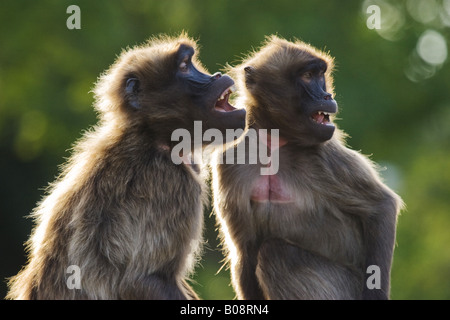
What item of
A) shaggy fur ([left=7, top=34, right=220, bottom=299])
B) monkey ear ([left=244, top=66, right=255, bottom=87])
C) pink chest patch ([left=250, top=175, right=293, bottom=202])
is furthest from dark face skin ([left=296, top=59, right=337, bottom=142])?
shaggy fur ([left=7, top=34, right=220, bottom=299])

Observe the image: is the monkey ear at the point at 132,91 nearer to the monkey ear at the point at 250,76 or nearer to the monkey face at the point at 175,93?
the monkey face at the point at 175,93

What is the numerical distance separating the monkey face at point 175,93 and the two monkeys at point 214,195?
0.04ft

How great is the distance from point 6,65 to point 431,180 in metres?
12.1

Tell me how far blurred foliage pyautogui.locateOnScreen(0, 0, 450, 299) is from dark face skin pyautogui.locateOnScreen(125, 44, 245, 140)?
1112cm

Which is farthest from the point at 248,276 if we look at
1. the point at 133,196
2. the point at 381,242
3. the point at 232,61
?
the point at 232,61

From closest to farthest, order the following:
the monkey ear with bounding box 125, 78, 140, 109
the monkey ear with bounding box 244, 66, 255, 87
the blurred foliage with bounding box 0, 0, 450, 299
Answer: the monkey ear with bounding box 125, 78, 140, 109 → the monkey ear with bounding box 244, 66, 255, 87 → the blurred foliage with bounding box 0, 0, 450, 299

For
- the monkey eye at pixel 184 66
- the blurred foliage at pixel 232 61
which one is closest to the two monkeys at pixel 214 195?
the monkey eye at pixel 184 66

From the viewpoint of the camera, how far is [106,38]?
1995 cm

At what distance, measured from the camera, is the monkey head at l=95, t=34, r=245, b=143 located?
26.3 ft

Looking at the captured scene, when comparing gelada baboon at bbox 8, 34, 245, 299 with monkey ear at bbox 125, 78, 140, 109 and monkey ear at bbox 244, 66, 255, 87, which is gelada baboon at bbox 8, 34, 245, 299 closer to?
A: monkey ear at bbox 125, 78, 140, 109

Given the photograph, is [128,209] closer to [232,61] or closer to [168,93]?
[168,93]

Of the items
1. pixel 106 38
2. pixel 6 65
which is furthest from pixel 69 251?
pixel 6 65

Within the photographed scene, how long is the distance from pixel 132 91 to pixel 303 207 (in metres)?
2.12

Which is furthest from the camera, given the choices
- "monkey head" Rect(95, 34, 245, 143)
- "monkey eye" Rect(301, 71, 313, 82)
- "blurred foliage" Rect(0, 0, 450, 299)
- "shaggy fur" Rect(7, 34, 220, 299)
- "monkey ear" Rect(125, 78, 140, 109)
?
"blurred foliage" Rect(0, 0, 450, 299)
